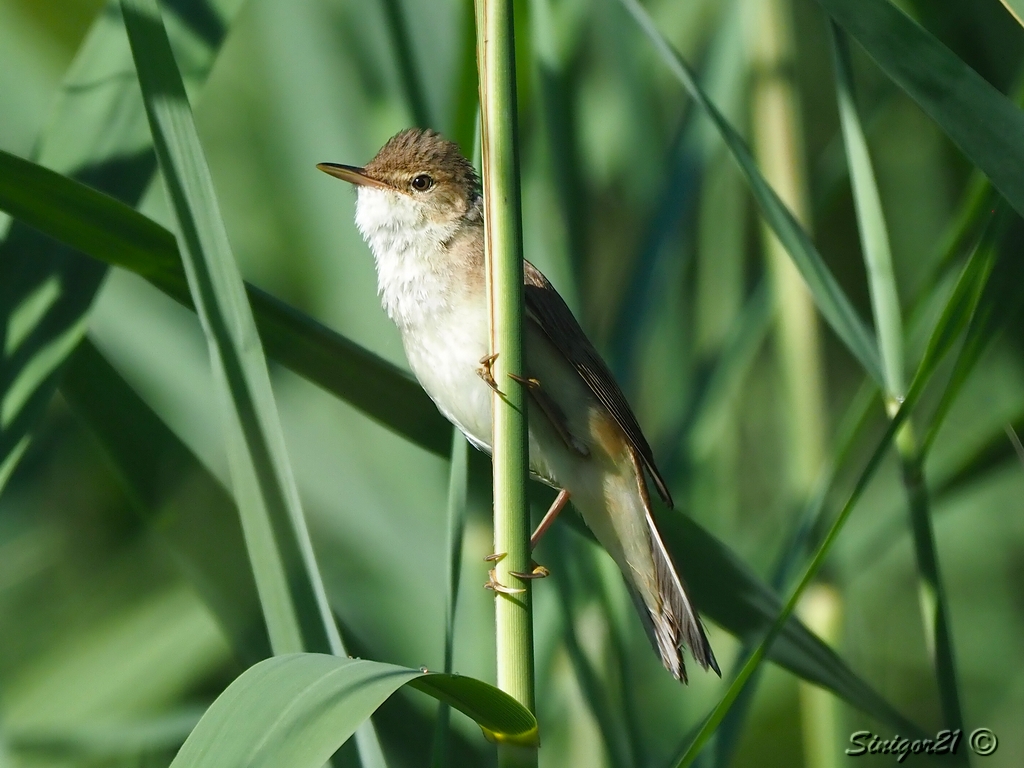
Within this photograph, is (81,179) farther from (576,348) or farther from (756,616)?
(756,616)

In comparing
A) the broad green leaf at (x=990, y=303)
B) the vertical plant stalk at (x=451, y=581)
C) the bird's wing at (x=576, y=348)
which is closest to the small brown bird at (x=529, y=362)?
the bird's wing at (x=576, y=348)

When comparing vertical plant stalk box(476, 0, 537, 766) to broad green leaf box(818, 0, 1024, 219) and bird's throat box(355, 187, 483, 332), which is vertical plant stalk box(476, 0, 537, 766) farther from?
bird's throat box(355, 187, 483, 332)

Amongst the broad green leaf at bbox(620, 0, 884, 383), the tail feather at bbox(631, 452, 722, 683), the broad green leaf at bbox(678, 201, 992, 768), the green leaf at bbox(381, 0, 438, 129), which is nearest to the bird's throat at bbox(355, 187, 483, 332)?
the green leaf at bbox(381, 0, 438, 129)

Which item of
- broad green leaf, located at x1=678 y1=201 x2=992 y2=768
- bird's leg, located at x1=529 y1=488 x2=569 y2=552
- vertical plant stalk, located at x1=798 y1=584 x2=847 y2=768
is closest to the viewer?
broad green leaf, located at x1=678 y1=201 x2=992 y2=768

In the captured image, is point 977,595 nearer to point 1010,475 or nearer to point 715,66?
point 1010,475

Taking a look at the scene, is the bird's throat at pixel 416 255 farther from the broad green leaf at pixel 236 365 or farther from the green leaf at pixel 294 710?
the green leaf at pixel 294 710

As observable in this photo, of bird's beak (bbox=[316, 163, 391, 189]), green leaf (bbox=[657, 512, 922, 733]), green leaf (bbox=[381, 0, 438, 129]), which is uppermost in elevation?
green leaf (bbox=[381, 0, 438, 129])

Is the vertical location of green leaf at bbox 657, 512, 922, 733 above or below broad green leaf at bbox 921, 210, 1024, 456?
below
